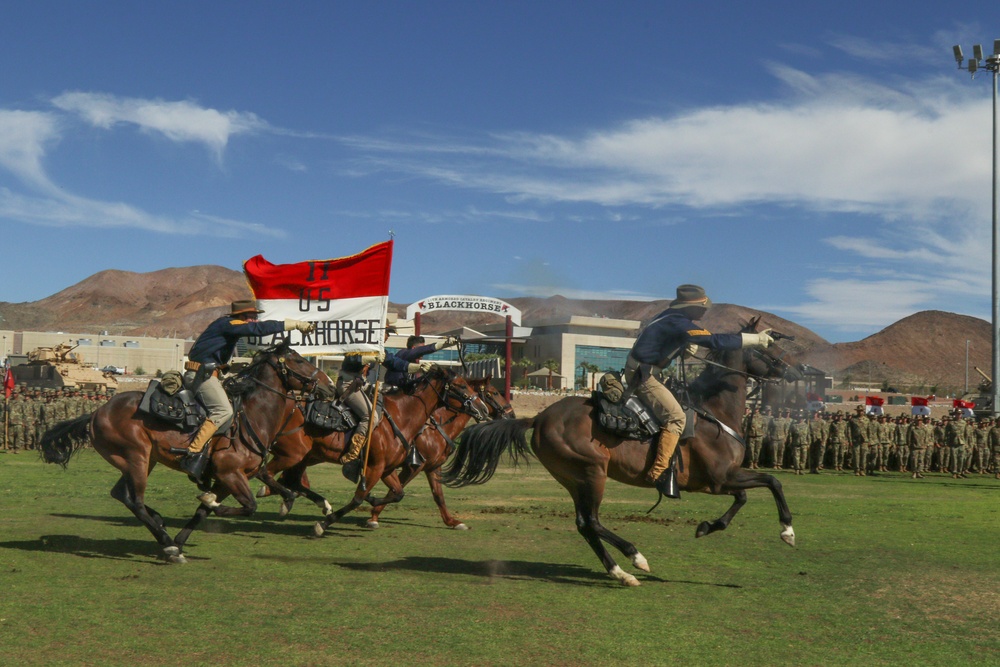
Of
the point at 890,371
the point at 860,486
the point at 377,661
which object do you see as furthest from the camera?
the point at 890,371

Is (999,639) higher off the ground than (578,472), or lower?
lower

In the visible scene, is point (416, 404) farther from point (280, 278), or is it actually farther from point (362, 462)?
point (280, 278)

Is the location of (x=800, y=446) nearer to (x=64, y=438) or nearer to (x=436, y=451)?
(x=436, y=451)

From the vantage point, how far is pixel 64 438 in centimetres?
1119

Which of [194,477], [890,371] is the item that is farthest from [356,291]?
[890,371]

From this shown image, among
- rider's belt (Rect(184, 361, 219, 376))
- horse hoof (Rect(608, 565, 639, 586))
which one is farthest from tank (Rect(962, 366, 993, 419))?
rider's belt (Rect(184, 361, 219, 376))

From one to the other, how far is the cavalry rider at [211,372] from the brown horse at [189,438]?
20cm

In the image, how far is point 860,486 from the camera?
21.7m

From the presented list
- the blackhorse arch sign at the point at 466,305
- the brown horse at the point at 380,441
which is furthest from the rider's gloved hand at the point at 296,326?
the blackhorse arch sign at the point at 466,305

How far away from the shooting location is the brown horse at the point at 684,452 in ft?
31.1

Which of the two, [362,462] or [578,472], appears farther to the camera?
[362,462]

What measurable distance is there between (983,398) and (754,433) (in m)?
43.3

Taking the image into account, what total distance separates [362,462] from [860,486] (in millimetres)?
13406

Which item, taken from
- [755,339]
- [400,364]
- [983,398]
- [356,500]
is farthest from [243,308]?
[983,398]
